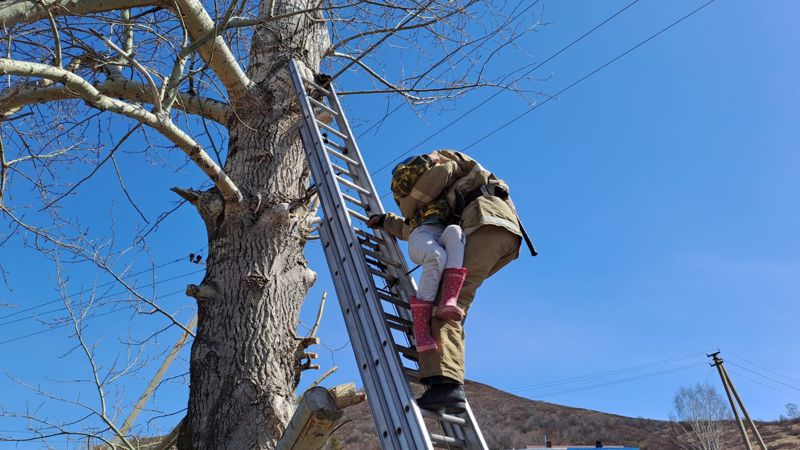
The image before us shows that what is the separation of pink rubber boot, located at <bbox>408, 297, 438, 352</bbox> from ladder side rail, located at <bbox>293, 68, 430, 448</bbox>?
0.13m

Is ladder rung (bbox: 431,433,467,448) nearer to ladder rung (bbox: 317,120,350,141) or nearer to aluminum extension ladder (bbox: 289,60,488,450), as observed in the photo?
aluminum extension ladder (bbox: 289,60,488,450)

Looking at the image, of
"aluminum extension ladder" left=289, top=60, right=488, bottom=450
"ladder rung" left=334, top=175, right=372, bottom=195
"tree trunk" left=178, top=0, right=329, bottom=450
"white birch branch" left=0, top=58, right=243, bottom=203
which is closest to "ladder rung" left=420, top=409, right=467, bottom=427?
"aluminum extension ladder" left=289, top=60, right=488, bottom=450

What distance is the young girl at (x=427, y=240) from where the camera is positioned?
2701mm

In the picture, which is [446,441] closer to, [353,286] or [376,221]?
[353,286]

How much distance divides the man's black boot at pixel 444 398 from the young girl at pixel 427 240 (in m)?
0.17

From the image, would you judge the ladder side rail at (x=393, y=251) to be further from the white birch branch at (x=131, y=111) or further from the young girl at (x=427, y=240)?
the white birch branch at (x=131, y=111)

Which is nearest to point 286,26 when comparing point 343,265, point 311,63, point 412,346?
point 311,63

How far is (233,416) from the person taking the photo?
307 cm

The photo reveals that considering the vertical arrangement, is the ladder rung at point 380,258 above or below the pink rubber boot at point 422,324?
above

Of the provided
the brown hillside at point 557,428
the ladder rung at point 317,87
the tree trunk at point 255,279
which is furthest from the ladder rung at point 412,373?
the brown hillside at point 557,428

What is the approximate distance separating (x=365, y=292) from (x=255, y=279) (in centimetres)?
87

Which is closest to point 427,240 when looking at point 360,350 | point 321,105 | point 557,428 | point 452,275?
point 452,275

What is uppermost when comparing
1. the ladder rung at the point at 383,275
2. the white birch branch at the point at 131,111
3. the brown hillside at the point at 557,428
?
the white birch branch at the point at 131,111

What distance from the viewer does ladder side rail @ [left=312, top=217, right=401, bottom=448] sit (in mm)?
2484
